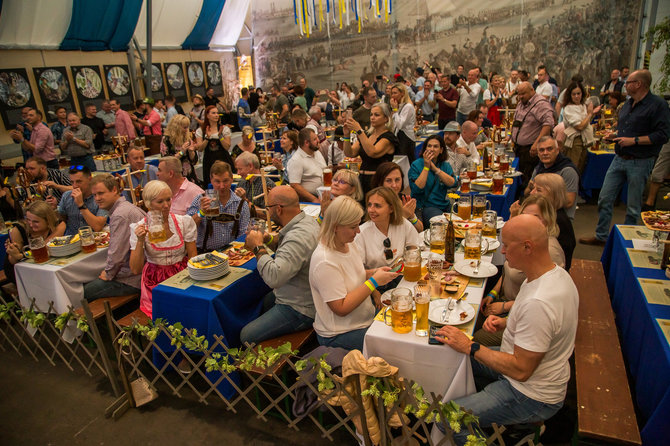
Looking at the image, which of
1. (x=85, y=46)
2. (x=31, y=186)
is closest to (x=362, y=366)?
(x=31, y=186)

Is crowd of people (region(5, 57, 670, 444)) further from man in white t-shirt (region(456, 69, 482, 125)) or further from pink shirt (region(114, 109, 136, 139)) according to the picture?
man in white t-shirt (region(456, 69, 482, 125))

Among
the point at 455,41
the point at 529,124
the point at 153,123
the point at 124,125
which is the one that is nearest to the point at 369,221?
the point at 529,124

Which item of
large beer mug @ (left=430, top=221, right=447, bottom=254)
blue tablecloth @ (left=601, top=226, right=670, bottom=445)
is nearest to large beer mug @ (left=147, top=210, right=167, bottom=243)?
large beer mug @ (left=430, top=221, right=447, bottom=254)

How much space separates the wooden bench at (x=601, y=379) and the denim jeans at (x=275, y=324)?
5.83 feet

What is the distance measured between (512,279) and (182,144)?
18.1 feet

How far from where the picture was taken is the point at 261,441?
2.84 m

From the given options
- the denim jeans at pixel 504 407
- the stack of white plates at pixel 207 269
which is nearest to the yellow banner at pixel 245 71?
the stack of white plates at pixel 207 269

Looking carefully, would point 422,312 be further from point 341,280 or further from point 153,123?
point 153,123

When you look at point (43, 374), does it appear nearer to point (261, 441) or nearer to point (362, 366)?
point (261, 441)

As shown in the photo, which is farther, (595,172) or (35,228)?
(595,172)

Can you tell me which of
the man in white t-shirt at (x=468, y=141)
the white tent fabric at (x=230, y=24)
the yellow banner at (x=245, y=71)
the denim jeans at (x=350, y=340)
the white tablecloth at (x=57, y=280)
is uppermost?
the white tent fabric at (x=230, y=24)

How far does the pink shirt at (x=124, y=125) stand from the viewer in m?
9.50

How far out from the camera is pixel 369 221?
331 centimetres

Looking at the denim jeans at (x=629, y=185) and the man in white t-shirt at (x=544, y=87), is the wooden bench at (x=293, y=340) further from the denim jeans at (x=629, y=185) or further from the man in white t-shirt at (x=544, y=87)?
the man in white t-shirt at (x=544, y=87)
